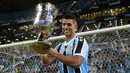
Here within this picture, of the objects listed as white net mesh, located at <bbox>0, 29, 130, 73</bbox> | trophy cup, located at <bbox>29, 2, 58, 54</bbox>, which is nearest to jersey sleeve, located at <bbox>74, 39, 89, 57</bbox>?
trophy cup, located at <bbox>29, 2, 58, 54</bbox>

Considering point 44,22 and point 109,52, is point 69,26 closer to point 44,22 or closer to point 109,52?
point 44,22

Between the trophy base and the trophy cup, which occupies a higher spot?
the trophy cup

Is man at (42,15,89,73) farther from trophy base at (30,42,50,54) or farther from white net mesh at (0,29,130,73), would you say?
white net mesh at (0,29,130,73)

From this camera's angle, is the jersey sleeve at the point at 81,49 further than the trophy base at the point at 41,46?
Yes

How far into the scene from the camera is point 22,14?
41.9ft

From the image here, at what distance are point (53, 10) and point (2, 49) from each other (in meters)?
1.35

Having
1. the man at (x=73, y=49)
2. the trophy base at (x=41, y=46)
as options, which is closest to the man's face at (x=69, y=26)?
the man at (x=73, y=49)

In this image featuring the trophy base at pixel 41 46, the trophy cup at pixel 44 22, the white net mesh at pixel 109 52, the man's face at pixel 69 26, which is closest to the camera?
the trophy base at pixel 41 46

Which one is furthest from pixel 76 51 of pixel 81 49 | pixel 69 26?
pixel 69 26

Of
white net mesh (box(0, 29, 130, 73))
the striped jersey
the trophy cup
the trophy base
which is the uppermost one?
the trophy cup

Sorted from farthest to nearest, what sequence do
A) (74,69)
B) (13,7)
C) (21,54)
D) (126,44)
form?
(13,7) → (21,54) → (126,44) → (74,69)

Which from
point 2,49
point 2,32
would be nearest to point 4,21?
point 2,32

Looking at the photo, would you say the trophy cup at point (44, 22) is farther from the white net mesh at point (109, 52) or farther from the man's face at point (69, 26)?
the white net mesh at point (109, 52)

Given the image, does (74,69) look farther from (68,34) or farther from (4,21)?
(4,21)
